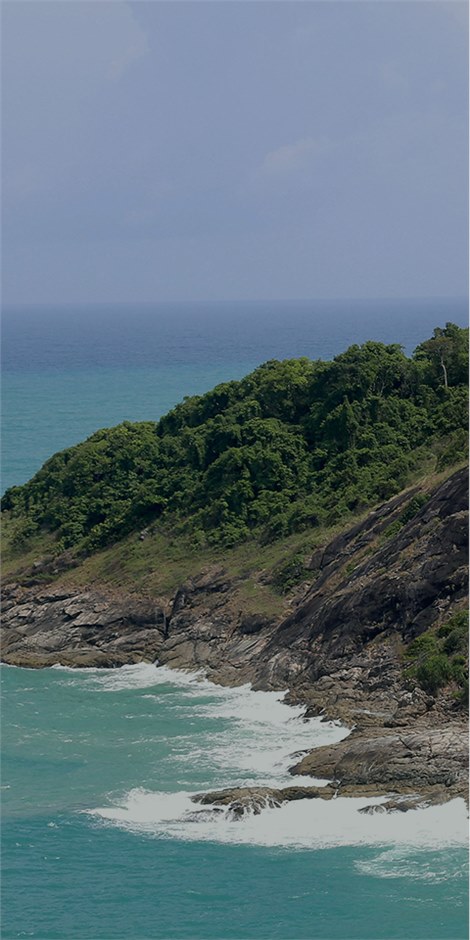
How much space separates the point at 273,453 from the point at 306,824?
895 inches

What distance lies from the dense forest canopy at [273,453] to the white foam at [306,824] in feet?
58.4

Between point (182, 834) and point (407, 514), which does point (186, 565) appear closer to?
point (407, 514)

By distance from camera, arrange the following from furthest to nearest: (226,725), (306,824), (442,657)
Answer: (226,725) → (442,657) → (306,824)

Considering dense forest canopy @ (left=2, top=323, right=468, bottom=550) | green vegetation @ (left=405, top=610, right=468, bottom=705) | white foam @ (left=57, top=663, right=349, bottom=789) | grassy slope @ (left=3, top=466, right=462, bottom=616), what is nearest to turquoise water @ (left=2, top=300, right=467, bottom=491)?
dense forest canopy @ (left=2, top=323, right=468, bottom=550)

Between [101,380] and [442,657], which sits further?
[101,380]

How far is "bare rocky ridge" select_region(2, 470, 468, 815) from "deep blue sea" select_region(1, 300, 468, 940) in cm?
92

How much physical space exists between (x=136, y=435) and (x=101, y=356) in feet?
387

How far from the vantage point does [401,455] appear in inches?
2057

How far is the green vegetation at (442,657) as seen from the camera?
37312 millimetres

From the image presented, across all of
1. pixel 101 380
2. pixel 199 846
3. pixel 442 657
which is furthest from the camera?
pixel 101 380

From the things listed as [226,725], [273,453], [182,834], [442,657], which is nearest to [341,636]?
[226,725]

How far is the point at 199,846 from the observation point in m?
32.6

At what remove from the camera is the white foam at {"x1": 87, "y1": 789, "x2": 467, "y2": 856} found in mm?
31844

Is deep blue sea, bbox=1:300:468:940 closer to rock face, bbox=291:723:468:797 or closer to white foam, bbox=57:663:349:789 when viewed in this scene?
white foam, bbox=57:663:349:789
